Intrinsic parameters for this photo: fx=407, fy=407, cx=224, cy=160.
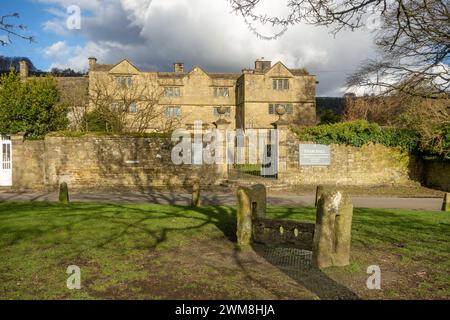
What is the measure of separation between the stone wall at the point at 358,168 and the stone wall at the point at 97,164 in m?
4.89

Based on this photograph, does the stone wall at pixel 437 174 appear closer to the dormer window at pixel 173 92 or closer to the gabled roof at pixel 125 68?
the dormer window at pixel 173 92

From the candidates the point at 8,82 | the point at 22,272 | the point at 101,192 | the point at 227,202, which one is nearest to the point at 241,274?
the point at 22,272

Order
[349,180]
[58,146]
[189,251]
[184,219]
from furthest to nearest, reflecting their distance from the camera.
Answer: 1. [349,180]
2. [58,146]
3. [184,219]
4. [189,251]

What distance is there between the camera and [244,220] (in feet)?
25.1

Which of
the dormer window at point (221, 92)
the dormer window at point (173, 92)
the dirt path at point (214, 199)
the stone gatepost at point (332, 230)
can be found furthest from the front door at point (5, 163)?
the dormer window at point (221, 92)

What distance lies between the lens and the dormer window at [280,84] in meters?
43.6

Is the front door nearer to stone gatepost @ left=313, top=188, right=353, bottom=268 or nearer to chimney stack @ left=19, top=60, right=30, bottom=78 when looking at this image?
stone gatepost @ left=313, top=188, right=353, bottom=268

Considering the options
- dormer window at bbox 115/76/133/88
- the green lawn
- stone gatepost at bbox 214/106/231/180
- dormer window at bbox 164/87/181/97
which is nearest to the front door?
stone gatepost at bbox 214/106/231/180

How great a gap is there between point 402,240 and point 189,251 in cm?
432

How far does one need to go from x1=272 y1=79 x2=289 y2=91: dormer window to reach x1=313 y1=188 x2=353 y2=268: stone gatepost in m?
38.3

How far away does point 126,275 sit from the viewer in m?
5.59

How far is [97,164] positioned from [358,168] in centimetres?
1336

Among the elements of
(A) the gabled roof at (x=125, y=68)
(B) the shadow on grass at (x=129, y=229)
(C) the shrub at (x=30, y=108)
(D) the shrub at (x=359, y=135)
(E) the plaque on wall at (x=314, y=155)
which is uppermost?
(A) the gabled roof at (x=125, y=68)
